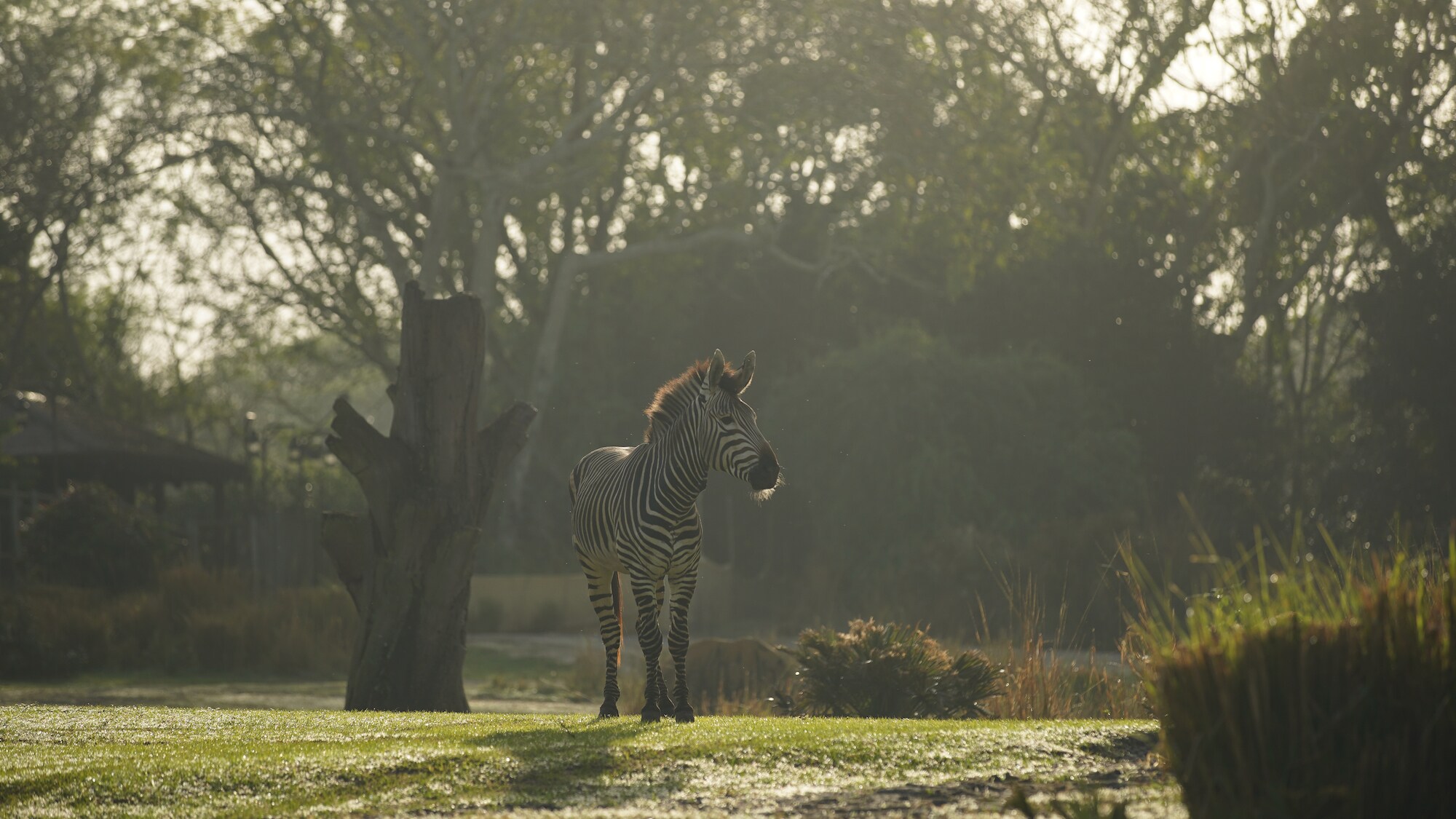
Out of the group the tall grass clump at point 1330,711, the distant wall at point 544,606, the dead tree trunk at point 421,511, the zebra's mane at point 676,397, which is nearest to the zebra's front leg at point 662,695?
the zebra's mane at point 676,397

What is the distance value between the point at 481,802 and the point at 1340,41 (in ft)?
128

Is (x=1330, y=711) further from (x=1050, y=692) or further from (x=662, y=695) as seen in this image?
(x=1050, y=692)

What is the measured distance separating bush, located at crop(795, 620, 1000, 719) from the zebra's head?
12.4 ft

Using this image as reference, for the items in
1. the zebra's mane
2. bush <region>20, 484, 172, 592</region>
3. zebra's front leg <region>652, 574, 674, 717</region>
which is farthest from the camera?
bush <region>20, 484, 172, 592</region>

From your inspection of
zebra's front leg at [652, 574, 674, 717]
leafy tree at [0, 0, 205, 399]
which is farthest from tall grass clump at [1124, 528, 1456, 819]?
leafy tree at [0, 0, 205, 399]

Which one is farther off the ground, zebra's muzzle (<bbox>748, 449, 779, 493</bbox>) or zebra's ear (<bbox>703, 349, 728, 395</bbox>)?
zebra's ear (<bbox>703, 349, 728, 395</bbox>)

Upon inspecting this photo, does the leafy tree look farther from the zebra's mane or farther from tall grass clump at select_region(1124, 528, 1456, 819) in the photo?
tall grass clump at select_region(1124, 528, 1456, 819)

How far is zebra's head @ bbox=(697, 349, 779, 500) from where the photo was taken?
1120cm

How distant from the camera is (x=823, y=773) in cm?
860

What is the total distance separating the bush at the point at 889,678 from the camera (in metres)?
14.7


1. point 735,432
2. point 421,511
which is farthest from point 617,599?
point 421,511

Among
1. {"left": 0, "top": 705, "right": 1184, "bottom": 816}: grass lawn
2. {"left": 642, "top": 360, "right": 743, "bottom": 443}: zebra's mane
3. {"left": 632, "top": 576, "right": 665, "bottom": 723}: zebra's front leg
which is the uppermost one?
{"left": 642, "top": 360, "right": 743, "bottom": 443}: zebra's mane

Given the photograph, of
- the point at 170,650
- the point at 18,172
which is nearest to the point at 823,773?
the point at 170,650

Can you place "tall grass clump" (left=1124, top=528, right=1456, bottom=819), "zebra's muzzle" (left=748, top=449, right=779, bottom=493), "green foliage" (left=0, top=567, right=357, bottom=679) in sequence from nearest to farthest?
"tall grass clump" (left=1124, top=528, right=1456, bottom=819) → "zebra's muzzle" (left=748, top=449, right=779, bottom=493) → "green foliage" (left=0, top=567, right=357, bottom=679)
